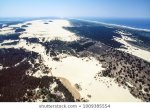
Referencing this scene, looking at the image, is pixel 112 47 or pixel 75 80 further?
pixel 112 47

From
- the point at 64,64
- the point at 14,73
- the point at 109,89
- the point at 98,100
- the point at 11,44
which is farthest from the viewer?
the point at 11,44

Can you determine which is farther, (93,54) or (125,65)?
(93,54)

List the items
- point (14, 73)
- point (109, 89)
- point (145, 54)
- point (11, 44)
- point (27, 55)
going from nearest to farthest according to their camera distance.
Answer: point (109, 89), point (14, 73), point (27, 55), point (145, 54), point (11, 44)

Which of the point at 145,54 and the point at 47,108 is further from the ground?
the point at 47,108

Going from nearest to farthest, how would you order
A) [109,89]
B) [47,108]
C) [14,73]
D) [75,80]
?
[47,108]
[109,89]
[75,80]
[14,73]

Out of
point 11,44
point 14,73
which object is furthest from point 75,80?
point 11,44

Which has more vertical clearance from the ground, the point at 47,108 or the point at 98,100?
the point at 47,108

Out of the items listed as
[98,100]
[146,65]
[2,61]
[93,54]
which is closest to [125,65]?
[146,65]

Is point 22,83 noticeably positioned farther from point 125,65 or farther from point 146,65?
point 146,65

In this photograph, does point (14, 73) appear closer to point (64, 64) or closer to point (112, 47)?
point (64, 64)
